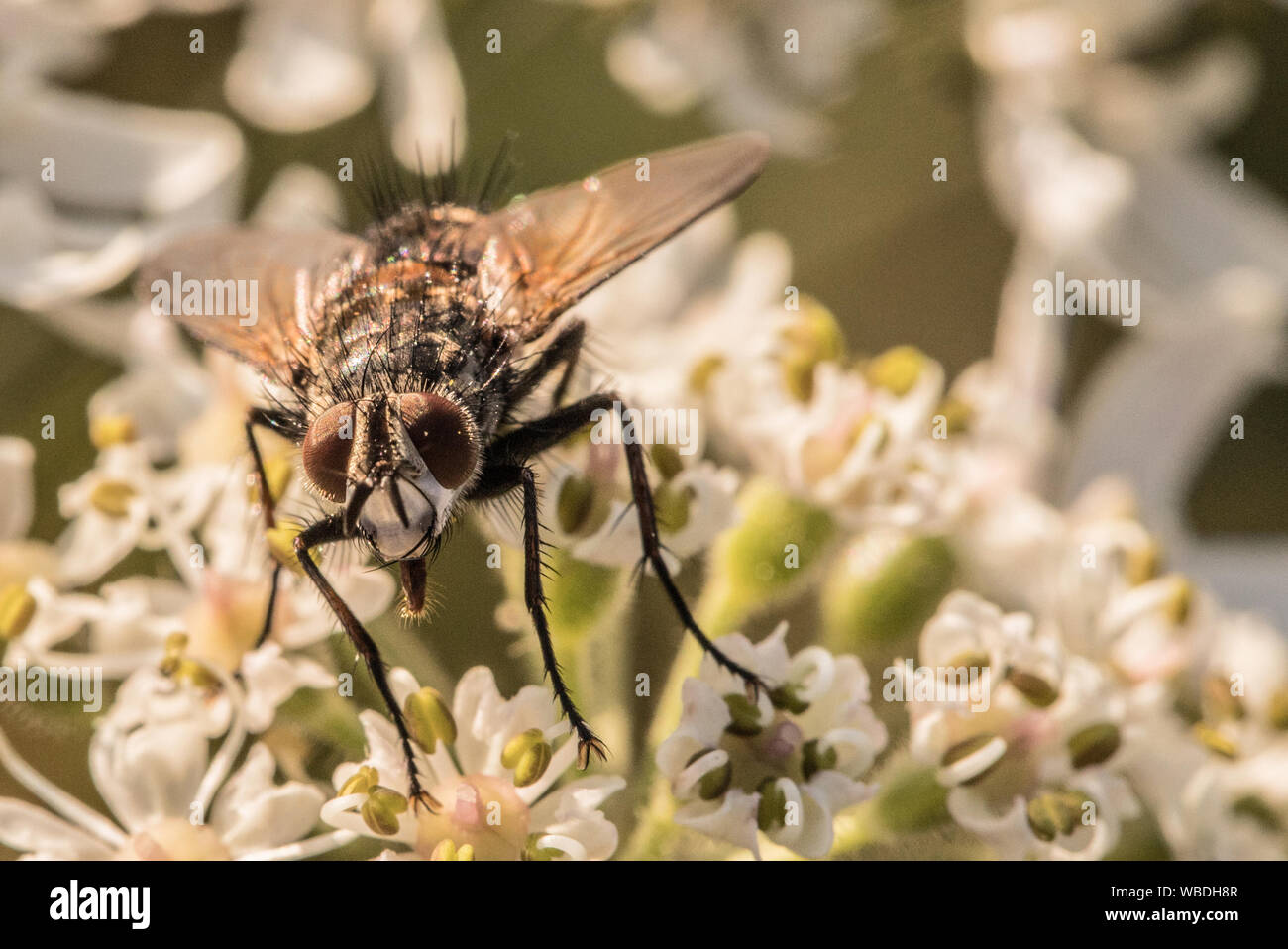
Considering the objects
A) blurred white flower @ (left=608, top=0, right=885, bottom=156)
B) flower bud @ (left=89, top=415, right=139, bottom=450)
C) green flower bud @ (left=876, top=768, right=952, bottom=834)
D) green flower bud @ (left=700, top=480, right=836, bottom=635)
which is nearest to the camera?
green flower bud @ (left=876, top=768, right=952, bottom=834)

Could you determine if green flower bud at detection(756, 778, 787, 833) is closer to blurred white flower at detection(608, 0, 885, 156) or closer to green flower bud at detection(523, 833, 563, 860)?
green flower bud at detection(523, 833, 563, 860)

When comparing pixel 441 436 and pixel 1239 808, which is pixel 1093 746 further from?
pixel 441 436

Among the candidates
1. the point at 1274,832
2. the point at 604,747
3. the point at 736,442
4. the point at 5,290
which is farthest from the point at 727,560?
the point at 5,290

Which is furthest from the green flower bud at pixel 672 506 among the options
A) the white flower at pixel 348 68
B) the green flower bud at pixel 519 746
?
the white flower at pixel 348 68

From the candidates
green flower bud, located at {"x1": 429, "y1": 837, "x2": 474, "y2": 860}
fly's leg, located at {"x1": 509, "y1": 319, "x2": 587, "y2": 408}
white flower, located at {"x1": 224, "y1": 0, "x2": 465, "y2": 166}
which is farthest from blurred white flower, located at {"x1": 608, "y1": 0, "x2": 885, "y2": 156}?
green flower bud, located at {"x1": 429, "y1": 837, "x2": 474, "y2": 860}

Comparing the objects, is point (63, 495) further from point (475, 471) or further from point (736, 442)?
point (736, 442)

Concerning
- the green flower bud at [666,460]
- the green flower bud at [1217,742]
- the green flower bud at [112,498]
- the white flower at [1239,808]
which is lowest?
the white flower at [1239,808]

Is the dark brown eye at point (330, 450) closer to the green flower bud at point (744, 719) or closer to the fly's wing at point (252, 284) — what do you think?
the fly's wing at point (252, 284)
